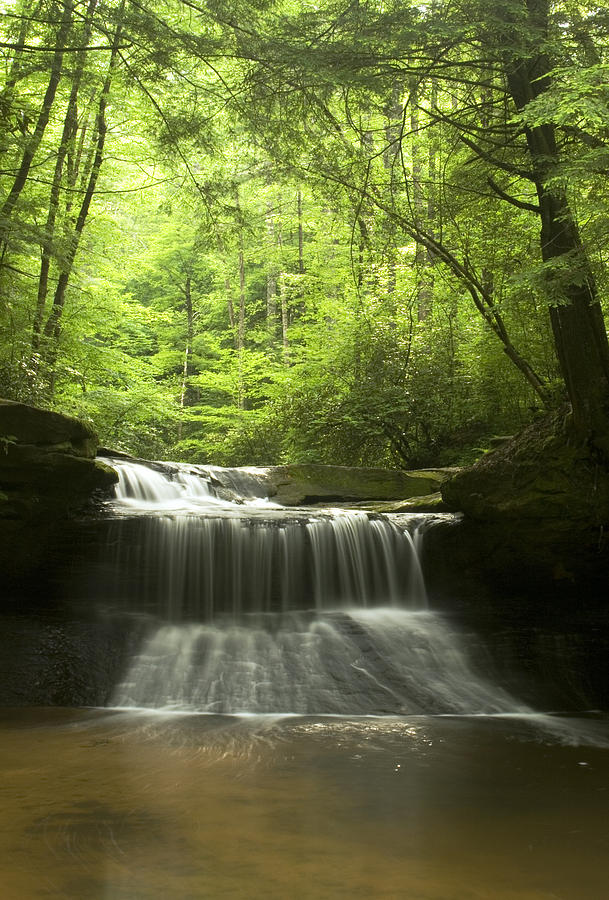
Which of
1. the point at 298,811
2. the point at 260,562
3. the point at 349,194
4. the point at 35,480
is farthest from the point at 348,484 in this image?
the point at 298,811

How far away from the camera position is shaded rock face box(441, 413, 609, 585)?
7.25 meters

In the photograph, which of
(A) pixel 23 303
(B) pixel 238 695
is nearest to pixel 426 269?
(A) pixel 23 303

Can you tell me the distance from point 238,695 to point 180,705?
0.53 metres

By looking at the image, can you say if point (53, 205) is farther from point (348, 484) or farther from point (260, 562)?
point (260, 562)

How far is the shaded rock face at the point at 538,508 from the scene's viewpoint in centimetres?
725

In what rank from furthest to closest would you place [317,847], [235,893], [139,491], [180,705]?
[139,491] < [180,705] < [317,847] < [235,893]

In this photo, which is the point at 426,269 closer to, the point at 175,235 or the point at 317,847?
the point at 317,847

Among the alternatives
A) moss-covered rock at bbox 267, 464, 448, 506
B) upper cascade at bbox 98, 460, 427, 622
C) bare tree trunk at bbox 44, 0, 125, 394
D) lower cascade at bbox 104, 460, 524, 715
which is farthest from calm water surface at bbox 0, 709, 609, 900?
bare tree trunk at bbox 44, 0, 125, 394

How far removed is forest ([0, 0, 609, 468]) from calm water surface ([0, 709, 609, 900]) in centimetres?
394

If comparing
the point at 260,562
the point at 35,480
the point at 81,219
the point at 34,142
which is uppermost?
the point at 81,219

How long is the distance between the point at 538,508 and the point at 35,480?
18.8 ft

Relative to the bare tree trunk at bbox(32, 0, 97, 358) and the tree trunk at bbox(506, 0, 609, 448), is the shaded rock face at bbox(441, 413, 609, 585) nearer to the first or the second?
the tree trunk at bbox(506, 0, 609, 448)

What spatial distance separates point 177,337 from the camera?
84.7 feet

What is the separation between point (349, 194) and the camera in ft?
27.4
